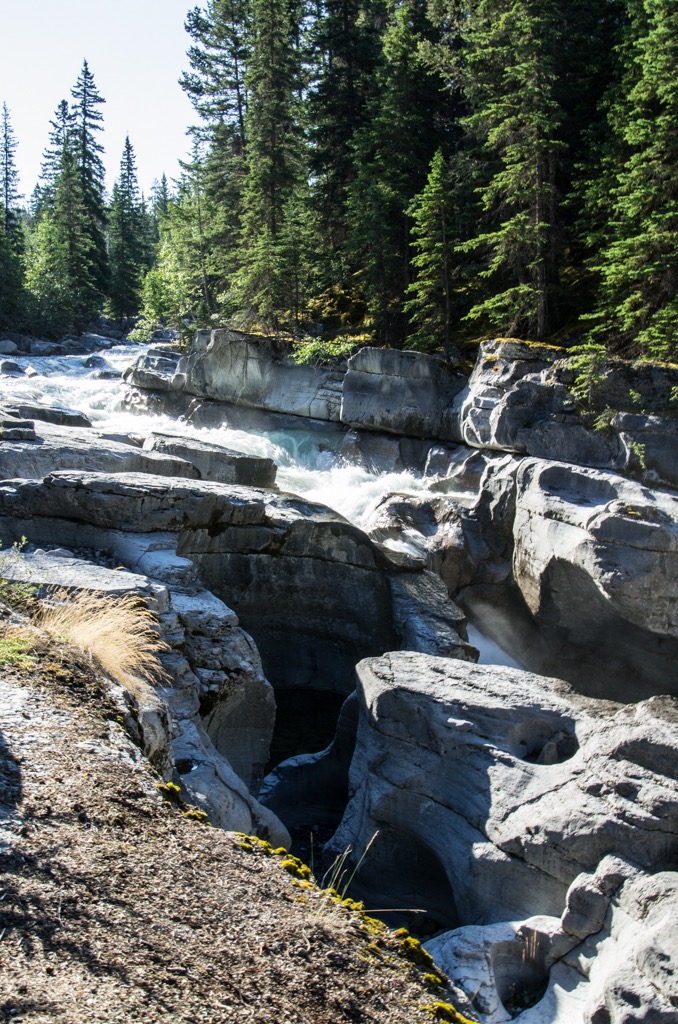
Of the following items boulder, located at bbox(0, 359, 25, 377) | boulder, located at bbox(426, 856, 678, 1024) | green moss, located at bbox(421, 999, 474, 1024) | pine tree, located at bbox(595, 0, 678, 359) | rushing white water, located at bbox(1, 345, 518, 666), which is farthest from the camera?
boulder, located at bbox(0, 359, 25, 377)

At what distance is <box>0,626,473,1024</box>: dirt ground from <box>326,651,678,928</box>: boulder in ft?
14.4

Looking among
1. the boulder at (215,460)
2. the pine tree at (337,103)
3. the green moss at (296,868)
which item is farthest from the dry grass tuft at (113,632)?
the pine tree at (337,103)

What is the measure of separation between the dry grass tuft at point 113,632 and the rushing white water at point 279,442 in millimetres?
7959

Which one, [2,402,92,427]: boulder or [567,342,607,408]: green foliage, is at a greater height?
[567,342,607,408]: green foliage

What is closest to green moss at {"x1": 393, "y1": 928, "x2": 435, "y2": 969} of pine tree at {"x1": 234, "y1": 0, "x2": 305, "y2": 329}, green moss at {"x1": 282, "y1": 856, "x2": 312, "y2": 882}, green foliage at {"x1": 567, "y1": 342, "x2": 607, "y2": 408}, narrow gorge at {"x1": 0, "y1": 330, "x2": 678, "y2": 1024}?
green moss at {"x1": 282, "y1": 856, "x2": 312, "y2": 882}

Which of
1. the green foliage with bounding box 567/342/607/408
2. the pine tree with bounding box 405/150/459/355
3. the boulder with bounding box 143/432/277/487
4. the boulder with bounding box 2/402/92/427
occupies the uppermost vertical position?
the pine tree with bounding box 405/150/459/355

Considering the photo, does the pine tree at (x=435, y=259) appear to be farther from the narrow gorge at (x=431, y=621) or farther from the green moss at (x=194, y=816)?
the green moss at (x=194, y=816)

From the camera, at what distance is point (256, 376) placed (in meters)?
28.3

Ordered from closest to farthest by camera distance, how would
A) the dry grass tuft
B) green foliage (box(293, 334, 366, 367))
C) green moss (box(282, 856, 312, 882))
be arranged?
green moss (box(282, 856, 312, 882)), the dry grass tuft, green foliage (box(293, 334, 366, 367))

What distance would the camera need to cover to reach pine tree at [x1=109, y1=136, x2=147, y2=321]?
56.1 m

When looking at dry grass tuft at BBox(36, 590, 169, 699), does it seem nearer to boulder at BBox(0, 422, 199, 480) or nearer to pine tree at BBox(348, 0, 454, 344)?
boulder at BBox(0, 422, 199, 480)

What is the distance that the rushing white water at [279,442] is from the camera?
71.6 ft

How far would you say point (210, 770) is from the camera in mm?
8727

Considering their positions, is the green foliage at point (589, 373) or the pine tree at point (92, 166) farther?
the pine tree at point (92, 166)
